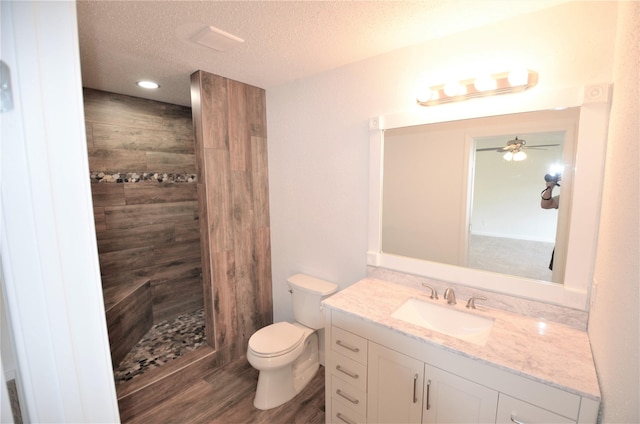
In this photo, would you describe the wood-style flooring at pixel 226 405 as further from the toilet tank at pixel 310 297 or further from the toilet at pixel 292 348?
the toilet tank at pixel 310 297

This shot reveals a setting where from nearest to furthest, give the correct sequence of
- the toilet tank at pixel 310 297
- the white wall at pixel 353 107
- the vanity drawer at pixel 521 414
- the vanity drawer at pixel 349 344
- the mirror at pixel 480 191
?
the vanity drawer at pixel 521 414
the white wall at pixel 353 107
the mirror at pixel 480 191
the vanity drawer at pixel 349 344
the toilet tank at pixel 310 297

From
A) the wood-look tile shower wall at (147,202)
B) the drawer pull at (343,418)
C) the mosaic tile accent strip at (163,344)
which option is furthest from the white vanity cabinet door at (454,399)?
the wood-look tile shower wall at (147,202)

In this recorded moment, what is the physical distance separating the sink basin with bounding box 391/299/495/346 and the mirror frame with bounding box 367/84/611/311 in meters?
0.19

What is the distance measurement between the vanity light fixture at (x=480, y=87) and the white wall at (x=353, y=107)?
7cm

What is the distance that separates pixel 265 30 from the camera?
1.57m

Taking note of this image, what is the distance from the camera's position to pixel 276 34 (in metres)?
1.61

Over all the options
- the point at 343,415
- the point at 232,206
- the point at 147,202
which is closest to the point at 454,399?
the point at 343,415

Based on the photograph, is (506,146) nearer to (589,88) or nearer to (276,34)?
(589,88)

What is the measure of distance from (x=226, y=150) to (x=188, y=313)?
2.13m

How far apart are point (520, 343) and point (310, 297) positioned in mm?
1411

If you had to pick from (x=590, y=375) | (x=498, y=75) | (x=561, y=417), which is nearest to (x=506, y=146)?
(x=498, y=75)

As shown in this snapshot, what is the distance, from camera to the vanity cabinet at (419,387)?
1074mm

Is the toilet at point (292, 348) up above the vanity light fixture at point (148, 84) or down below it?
below

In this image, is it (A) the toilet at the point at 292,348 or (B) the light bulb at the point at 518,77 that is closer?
(B) the light bulb at the point at 518,77
